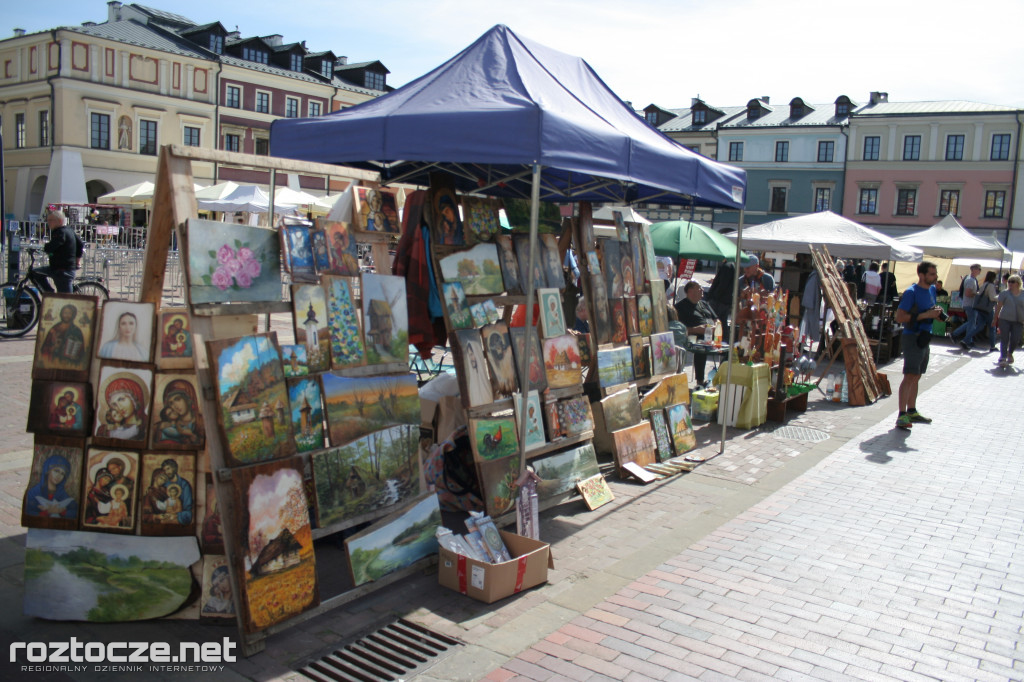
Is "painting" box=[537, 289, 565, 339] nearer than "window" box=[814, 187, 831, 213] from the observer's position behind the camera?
Yes

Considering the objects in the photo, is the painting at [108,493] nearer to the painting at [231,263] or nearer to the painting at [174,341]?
the painting at [174,341]

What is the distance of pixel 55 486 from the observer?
3.76 metres

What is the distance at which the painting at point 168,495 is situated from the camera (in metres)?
3.77

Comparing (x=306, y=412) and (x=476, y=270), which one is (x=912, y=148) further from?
(x=306, y=412)

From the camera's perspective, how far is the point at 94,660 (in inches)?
132

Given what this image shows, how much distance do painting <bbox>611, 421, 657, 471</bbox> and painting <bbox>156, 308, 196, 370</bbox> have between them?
369cm

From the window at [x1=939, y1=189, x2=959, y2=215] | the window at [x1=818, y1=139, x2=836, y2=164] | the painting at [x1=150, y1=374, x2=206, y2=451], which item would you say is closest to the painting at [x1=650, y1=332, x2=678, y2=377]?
the painting at [x1=150, y1=374, x2=206, y2=451]

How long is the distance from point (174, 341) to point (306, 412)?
0.76 metres

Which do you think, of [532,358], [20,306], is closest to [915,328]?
[532,358]

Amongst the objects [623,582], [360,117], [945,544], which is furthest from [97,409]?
[945,544]

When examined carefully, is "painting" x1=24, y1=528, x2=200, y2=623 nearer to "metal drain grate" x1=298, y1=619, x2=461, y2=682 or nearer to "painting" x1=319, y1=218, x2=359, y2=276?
"metal drain grate" x1=298, y1=619, x2=461, y2=682

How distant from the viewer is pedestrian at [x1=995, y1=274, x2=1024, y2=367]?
14.5 m

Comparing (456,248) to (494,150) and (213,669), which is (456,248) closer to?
(494,150)

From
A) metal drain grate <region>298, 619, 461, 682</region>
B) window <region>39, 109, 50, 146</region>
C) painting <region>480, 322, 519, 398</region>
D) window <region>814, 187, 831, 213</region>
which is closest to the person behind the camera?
metal drain grate <region>298, 619, 461, 682</region>
